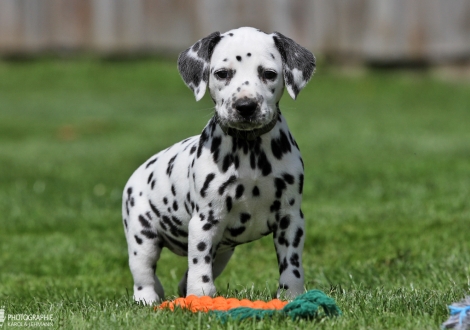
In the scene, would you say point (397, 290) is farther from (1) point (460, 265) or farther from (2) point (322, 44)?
(2) point (322, 44)

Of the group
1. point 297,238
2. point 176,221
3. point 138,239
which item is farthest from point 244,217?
point 138,239

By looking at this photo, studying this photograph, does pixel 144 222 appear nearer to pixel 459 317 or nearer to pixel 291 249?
pixel 291 249

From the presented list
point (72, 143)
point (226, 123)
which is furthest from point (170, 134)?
point (226, 123)

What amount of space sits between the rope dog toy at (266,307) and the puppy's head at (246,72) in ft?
3.08

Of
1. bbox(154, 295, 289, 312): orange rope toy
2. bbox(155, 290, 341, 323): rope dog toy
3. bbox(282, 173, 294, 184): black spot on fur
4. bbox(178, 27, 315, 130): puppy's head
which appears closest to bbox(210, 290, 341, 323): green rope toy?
bbox(155, 290, 341, 323): rope dog toy

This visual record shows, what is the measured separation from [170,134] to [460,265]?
826 centimetres

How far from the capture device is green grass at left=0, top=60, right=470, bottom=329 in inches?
195

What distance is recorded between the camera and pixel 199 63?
4.89m

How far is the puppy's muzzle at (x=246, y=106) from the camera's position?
14.8 ft

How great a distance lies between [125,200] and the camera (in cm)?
561

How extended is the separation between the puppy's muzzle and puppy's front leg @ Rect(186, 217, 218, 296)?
0.68 m

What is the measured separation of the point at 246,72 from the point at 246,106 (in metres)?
0.26

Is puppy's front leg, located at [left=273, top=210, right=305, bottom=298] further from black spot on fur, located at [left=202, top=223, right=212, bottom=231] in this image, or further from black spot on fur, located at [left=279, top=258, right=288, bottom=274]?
black spot on fur, located at [left=202, top=223, right=212, bottom=231]

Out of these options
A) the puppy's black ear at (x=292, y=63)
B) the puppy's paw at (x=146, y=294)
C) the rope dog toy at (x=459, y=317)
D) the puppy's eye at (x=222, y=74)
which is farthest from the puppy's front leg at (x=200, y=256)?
the rope dog toy at (x=459, y=317)
